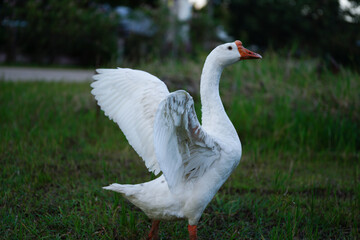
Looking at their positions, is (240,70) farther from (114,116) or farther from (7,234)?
(7,234)

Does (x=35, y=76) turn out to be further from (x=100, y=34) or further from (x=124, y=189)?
(x=124, y=189)

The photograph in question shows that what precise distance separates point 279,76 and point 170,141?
15.6 feet

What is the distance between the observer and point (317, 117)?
15.5 feet

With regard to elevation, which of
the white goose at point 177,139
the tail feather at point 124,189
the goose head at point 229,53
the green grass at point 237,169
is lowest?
the green grass at point 237,169

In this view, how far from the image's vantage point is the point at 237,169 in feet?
13.1

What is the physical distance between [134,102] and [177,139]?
23.9 inches

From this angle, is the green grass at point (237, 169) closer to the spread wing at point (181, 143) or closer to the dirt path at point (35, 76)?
the spread wing at point (181, 143)

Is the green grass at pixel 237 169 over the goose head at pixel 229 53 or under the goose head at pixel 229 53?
under

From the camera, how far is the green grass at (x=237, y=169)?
8.73 feet

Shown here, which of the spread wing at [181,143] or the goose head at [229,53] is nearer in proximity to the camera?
the spread wing at [181,143]

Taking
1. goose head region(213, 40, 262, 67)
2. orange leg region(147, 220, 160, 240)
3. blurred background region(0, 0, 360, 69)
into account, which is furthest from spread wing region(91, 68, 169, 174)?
blurred background region(0, 0, 360, 69)

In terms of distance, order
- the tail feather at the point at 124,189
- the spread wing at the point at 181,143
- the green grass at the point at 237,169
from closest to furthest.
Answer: the spread wing at the point at 181,143
the tail feather at the point at 124,189
the green grass at the point at 237,169

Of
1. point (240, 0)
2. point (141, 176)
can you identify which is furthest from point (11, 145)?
point (240, 0)

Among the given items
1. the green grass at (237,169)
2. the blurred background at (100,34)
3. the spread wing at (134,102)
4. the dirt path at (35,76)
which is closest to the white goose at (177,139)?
the spread wing at (134,102)
